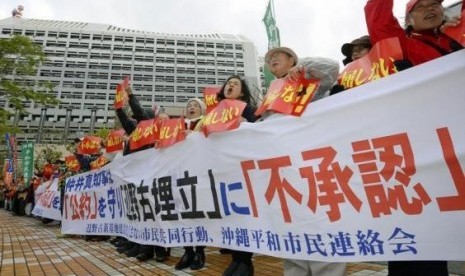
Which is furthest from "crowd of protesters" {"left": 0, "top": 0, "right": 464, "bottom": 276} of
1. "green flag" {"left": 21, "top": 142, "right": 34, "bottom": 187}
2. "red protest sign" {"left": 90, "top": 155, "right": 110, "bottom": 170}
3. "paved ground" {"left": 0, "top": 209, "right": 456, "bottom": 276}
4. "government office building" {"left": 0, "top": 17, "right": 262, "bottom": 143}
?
"government office building" {"left": 0, "top": 17, "right": 262, "bottom": 143}

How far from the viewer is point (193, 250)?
4410 millimetres

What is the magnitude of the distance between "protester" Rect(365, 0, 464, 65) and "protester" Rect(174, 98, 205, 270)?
8.22ft

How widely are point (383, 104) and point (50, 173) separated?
12.4 m

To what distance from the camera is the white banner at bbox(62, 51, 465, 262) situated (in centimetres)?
187

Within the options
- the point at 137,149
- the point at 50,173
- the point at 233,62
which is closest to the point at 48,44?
the point at 233,62

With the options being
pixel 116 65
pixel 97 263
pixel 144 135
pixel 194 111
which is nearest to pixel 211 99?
pixel 194 111

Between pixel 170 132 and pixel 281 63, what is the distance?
181 cm

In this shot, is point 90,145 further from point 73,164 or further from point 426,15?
point 426,15

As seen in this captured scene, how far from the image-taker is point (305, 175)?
252 centimetres

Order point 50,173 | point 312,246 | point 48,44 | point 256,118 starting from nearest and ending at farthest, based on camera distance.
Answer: point 312,246 → point 256,118 → point 50,173 → point 48,44

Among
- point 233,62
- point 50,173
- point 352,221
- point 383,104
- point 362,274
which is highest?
point 233,62

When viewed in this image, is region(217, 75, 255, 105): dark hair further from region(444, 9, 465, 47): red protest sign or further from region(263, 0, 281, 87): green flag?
region(263, 0, 281, 87): green flag

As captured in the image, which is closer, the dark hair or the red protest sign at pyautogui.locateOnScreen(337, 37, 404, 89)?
the red protest sign at pyautogui.locateOnScreen(337, 37, 404, 89)

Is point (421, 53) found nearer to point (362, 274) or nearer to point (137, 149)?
point (362, 274)
